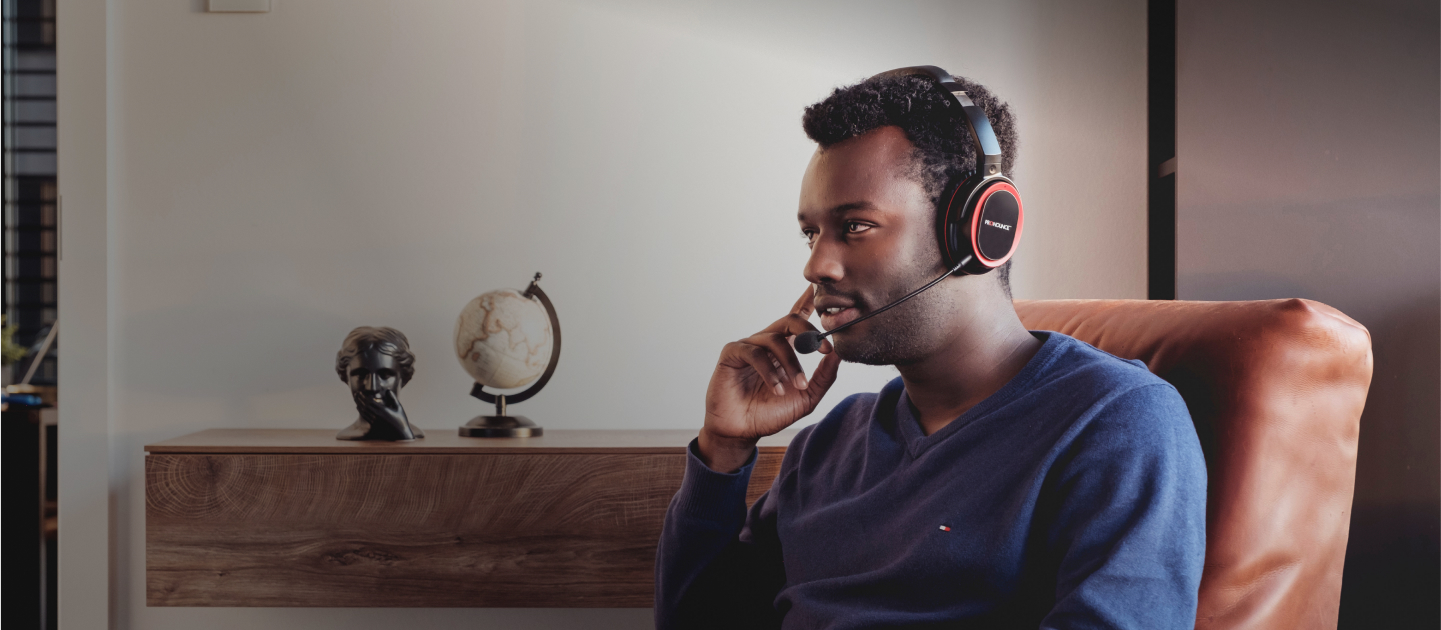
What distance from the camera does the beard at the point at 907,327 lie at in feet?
2.59

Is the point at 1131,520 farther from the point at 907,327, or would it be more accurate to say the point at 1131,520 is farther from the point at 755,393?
the point at 755,393

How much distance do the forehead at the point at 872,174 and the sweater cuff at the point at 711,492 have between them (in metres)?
0.35

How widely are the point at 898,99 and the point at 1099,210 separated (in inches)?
46.3

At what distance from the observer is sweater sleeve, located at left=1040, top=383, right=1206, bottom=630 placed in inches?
23.1

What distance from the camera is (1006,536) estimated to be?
670mm

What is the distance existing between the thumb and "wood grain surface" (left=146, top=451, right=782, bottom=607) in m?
0.54

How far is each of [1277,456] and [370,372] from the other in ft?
4.76

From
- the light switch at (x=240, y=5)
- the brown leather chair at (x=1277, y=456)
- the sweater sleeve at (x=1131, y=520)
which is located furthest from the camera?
the light switch at (x=240, y=5)

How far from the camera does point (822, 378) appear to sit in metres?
0.98

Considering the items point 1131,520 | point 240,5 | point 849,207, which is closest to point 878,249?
point 849,207

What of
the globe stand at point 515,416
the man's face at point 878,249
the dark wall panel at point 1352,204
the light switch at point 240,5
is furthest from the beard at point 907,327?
the light switch at point 240,5

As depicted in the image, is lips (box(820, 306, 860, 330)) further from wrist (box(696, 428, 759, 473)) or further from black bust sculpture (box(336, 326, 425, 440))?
black bust sculpture (box(336, 326, 425, 440))

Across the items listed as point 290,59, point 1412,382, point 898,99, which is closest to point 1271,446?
point 898,99

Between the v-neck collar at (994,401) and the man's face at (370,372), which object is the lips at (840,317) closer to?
the v-neck collar at (994,401)
